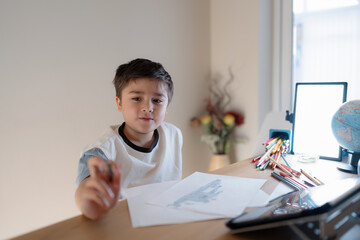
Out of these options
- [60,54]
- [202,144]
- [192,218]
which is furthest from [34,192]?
[202,144]

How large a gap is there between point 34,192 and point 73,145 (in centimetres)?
31

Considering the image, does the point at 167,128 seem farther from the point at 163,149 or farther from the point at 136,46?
the point at 136,46

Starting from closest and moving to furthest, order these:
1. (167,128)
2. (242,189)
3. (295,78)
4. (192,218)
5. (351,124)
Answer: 1. (192,218)
2. (242,189)
3. (351,124)
4. (167,128)
5. (295,78)

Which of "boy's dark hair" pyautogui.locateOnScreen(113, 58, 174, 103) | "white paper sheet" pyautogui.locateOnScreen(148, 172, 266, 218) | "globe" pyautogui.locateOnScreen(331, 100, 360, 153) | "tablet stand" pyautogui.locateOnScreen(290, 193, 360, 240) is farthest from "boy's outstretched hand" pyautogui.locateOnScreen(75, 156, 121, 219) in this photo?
"globe" pyautogui.locateOnScreen(331, 100, 360, 153)

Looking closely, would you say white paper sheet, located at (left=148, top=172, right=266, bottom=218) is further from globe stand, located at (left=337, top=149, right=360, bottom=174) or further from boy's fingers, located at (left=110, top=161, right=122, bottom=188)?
globe stand, located at (left=337, top=149, right=360, bottom=174)

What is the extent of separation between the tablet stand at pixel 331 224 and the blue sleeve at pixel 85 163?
1.78ft

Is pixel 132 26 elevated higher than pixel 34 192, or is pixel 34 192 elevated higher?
pixel 132 26

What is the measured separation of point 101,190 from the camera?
1.84ft

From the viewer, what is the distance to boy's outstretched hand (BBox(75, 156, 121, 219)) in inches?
22.2

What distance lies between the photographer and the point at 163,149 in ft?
3.60

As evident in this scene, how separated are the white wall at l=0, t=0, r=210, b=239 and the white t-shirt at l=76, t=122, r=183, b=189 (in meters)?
0.60

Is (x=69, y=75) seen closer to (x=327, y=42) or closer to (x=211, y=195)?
(x=211, y=195)

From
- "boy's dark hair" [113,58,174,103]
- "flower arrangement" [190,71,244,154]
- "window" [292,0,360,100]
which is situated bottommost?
"flower arrangement" [190,71,244,154]

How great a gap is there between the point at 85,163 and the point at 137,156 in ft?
0.78
